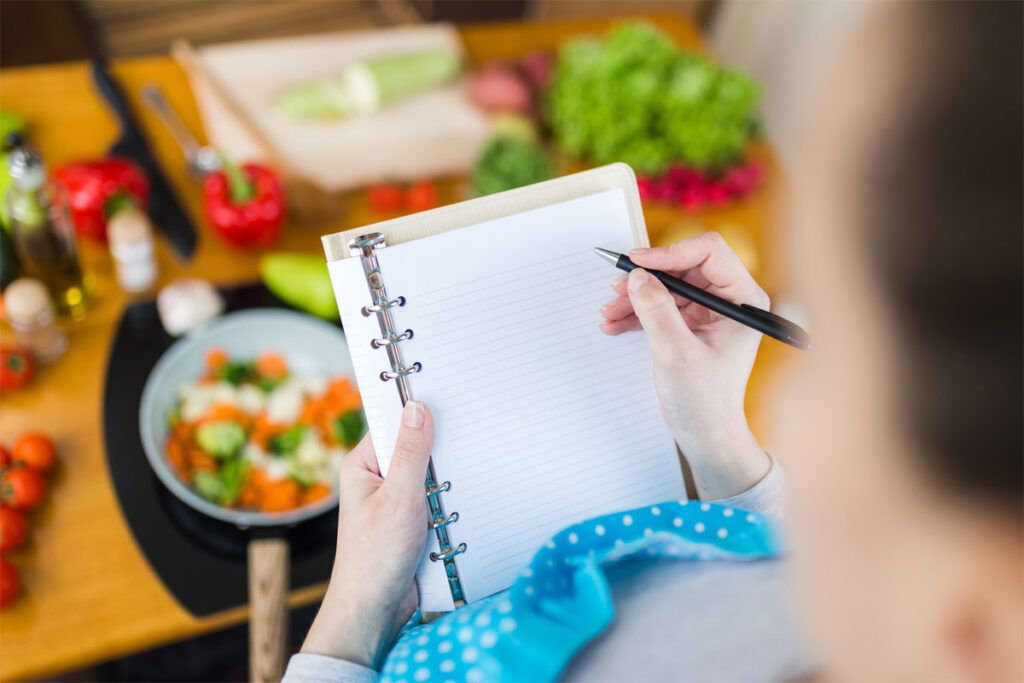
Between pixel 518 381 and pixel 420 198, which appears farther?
pixel 420 198

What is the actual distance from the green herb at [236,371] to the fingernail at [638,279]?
71cm

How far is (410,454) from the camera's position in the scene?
0.60 meters

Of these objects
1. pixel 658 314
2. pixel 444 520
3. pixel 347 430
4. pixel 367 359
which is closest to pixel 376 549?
pixel 444 520

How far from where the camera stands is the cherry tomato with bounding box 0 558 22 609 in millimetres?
854

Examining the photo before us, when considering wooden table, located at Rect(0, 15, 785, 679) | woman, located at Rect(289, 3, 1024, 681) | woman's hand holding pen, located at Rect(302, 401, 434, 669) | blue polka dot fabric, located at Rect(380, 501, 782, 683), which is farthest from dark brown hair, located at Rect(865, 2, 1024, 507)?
wooden table, located at Rect(0, 15, 785, 679)

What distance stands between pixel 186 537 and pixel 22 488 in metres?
0.22

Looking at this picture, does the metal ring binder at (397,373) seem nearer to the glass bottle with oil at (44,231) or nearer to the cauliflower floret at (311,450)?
the cauliflower floret at (311,450)

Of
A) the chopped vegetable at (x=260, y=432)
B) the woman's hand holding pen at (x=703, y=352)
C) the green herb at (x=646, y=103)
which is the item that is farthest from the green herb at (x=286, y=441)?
the green herb at (x=646, y=103)

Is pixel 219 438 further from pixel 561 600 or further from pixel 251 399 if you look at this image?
pixel 561 600

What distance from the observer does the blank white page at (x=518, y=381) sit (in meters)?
0.63

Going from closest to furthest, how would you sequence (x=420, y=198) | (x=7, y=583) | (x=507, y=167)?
1. (x=7, y=583)
2. (x=507, y=167)
3. (x=420, y=198)

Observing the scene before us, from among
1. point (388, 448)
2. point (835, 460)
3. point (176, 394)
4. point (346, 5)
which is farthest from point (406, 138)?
point (346, 5)

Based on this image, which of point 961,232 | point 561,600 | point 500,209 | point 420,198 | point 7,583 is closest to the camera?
point 961,232

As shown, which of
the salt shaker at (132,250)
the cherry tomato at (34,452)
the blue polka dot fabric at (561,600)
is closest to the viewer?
the blue polka dot fabric at (561,600)
